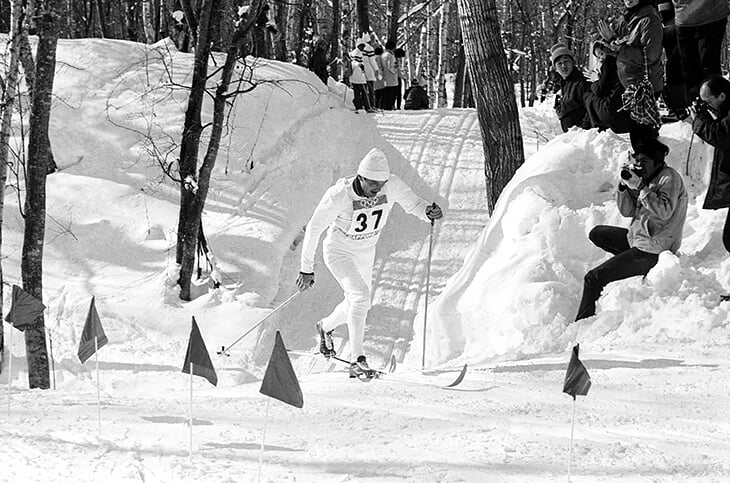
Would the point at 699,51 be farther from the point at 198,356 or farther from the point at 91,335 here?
the point at 91,335

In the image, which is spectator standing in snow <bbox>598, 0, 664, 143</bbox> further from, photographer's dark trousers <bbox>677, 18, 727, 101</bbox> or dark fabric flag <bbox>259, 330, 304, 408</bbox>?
dark fabric flag <bbox>259, 330, 304, 408</bbox>

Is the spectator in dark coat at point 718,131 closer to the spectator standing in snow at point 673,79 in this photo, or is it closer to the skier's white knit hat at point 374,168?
the spectator standing in snow at point 673,79

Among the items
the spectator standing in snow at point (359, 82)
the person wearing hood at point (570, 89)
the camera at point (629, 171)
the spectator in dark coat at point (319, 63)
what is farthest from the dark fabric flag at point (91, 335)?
the spectator in dark coat at point (319, 63)

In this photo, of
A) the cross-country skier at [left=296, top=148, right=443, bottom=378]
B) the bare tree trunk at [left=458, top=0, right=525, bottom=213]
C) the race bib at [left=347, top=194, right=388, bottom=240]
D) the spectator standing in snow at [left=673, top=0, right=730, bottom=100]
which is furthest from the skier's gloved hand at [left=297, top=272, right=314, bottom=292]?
the spectator standing in snow at [left=673, top=0, right=730, bottom=100]

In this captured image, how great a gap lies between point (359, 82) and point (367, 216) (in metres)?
11.5

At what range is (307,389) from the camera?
5949 mm


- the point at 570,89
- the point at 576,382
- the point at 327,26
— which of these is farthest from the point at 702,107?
the point at 327,26

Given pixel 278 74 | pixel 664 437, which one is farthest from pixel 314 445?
pixel 278 74

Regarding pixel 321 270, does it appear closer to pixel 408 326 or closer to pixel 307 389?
pixel 408 326

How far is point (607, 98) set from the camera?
31.4ft

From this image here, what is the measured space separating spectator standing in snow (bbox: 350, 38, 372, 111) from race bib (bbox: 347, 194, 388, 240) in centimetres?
1123

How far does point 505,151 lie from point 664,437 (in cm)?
621

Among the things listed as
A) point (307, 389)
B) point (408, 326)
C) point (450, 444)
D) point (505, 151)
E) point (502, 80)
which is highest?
point (502, 80)

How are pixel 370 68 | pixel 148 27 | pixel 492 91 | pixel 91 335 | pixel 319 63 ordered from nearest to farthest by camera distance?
1. pixel 91 335
2. pixel 492 91
3. pixel 370 68
4. pixel 319 63
5. pixel 148 27
